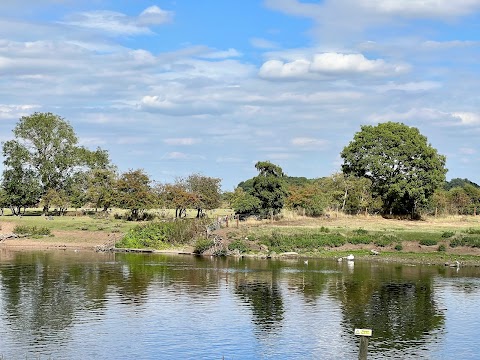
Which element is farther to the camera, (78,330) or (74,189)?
(74,189)

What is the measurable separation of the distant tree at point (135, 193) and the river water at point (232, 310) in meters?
32.3

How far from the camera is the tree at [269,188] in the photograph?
100 meters

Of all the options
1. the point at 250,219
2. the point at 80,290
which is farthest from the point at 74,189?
the point at 80,290

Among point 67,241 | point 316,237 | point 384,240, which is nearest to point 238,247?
point 316,237

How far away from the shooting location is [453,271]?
6888cm

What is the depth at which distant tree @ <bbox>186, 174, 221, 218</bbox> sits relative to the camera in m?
110

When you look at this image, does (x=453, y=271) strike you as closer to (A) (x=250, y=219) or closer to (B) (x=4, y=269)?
(A) (x=250, y=219)

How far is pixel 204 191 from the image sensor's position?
4483 inches

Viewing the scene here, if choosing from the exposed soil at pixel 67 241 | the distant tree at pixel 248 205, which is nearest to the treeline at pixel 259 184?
the distant tree at pixel 248 205

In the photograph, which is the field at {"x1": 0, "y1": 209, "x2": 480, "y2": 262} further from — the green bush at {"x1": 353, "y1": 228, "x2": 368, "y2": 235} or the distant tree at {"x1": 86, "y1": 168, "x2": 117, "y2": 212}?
the distant tree at {"x1": 86, "y1": 168, "x2": 117, "y2": 212}

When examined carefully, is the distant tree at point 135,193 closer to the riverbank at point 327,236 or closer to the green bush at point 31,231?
the riverbank at point 327,236

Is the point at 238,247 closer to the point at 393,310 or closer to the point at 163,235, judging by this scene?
the point at 163,235

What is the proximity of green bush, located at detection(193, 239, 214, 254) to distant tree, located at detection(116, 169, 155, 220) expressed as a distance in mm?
24679

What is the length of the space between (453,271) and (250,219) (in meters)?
35.5
